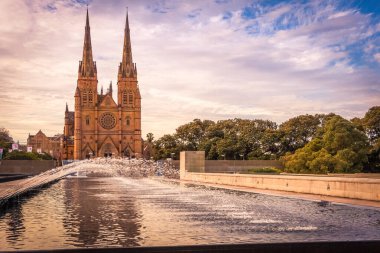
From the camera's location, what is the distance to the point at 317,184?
63.3ft

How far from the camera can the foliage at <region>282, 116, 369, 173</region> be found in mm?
51781

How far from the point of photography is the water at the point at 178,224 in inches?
344

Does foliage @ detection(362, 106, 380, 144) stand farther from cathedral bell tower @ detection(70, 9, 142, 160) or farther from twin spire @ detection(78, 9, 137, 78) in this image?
twin spire @ detection(78, 9, 137, 78)

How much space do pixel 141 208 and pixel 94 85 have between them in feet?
390

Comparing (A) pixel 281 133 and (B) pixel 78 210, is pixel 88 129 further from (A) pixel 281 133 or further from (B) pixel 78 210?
(B) pixel 78 210

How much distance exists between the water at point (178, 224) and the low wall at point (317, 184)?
175cm

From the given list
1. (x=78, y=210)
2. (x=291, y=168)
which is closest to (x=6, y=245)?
(x=78, y=210)

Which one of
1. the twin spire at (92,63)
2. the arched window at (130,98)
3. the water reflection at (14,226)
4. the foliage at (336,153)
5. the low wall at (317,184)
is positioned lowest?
the water reflection at (14,226)

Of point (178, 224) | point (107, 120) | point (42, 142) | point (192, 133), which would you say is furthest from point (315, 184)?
point (42, 142)

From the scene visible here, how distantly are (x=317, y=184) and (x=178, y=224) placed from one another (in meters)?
9.79

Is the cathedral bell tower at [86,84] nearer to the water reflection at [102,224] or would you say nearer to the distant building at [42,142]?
the distant building at [42,142]

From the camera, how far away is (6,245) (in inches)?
321

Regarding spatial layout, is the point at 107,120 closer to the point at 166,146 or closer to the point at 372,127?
the point at 166,146

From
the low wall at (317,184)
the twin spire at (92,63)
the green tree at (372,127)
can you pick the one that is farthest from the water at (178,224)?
the twin spire at (92,63)
